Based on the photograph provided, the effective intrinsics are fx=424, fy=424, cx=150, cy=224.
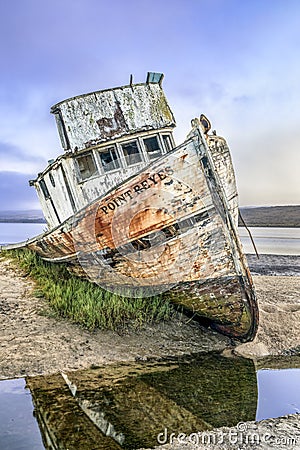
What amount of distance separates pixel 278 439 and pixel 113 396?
191 centimetres

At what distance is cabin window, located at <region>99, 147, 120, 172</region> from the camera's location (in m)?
7.75

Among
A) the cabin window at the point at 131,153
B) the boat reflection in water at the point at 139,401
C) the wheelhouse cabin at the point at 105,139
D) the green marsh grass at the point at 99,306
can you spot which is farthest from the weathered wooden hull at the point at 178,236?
the cabin window at the point at 131,153

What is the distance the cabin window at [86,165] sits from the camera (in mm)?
7855

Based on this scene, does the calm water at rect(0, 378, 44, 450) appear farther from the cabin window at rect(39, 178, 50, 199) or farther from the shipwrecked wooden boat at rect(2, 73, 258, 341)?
the cabin window at rect(39, 178, 50, 199)

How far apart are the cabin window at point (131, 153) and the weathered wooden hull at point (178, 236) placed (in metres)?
1.74

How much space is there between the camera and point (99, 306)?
283 inches

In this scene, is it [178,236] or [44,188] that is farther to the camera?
[44,188]

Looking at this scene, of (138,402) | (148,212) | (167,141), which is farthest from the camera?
(167,141)

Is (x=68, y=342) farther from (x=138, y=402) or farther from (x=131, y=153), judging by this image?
(x=131, y=153)

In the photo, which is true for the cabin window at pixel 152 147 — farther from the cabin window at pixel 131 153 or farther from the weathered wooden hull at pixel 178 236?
the weathered wooden hull at pixel 178 236

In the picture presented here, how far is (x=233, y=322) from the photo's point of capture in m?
6.79

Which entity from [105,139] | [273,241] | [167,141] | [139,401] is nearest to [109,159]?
[105,139]

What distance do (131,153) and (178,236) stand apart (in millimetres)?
2314

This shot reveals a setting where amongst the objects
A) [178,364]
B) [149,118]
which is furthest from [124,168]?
[178,364]
